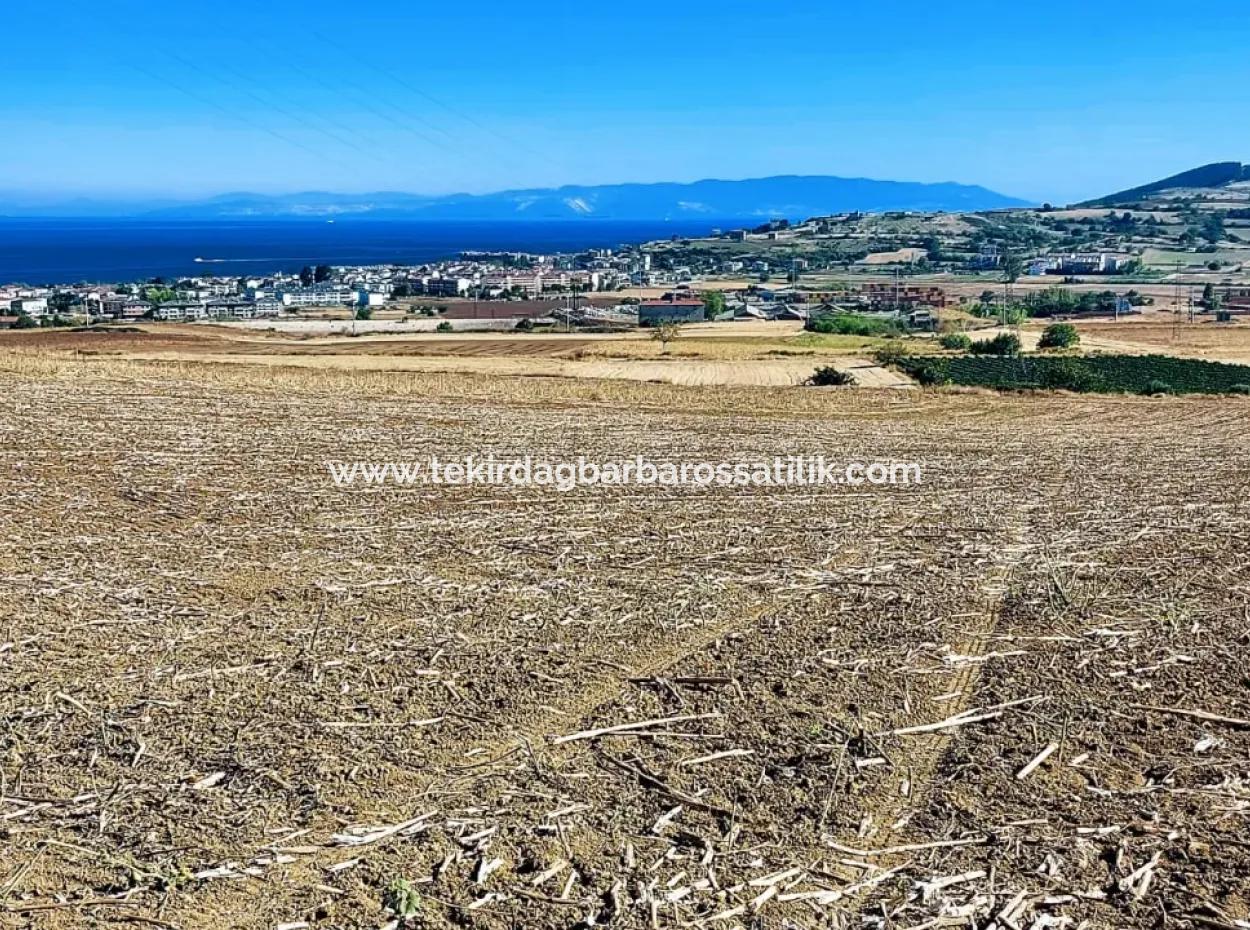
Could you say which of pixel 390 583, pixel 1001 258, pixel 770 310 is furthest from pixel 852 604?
pixel 1001 258

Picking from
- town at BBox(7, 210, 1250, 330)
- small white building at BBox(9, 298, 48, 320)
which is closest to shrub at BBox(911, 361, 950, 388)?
town at BBox(7, 210, 1250, 330)

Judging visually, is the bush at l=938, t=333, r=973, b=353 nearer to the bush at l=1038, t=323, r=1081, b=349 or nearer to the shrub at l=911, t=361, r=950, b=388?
the bush at l=1038, t=323, r=1081, b=349

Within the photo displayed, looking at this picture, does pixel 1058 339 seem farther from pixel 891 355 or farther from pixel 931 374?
pixel 931 374

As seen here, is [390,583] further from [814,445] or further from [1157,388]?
[1157,388]

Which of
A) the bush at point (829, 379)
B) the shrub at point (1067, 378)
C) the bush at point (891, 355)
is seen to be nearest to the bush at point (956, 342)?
the bush at point (891, 355)

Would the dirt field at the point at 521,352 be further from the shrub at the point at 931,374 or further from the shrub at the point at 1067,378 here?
the shrub at the point at 1067,378

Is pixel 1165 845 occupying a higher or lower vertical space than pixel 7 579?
lower
